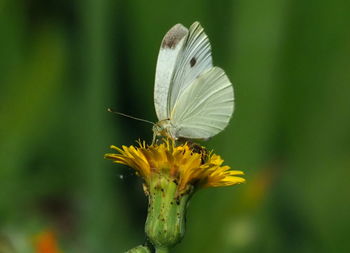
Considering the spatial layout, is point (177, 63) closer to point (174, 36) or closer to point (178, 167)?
point (174, 36)

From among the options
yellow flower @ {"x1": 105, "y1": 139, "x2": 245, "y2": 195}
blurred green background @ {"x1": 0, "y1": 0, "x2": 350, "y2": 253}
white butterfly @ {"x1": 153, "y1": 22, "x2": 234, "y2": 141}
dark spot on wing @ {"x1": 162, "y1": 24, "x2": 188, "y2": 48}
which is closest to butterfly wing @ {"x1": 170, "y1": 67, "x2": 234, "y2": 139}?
white butterfly @ {"x1": 153, "y1": 22, "x2": 234, "y2": 141}

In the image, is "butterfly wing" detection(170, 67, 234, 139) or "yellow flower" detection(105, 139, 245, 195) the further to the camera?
"butterfly wing" detection(170, 67, 234, 139)

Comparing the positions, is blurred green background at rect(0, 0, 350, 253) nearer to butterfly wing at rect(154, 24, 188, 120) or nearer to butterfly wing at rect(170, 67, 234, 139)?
butterfly wing at rect(170, 67, 234, 139)

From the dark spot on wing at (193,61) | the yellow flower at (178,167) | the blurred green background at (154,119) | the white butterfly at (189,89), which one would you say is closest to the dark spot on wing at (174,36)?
the white butterfly at (189,89)

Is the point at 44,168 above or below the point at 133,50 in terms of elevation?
below

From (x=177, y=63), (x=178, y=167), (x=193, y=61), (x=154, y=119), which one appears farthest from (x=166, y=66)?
(x=154, y=119)

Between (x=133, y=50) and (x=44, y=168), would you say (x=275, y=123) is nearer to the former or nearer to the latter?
(x=133, y=50)

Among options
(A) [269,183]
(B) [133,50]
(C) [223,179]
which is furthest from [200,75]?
(B) [133,50]

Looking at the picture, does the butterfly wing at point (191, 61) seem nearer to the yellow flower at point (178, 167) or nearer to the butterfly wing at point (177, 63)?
the butterfly wing at point (177, 63)
